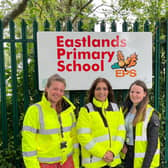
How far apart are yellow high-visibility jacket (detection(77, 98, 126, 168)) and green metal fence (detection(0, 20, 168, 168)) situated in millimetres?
1162

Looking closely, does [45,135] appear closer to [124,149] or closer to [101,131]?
[101,131]

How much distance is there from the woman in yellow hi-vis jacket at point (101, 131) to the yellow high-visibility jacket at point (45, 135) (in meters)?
0.17

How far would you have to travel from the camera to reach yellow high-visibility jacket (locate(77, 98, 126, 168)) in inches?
97.3

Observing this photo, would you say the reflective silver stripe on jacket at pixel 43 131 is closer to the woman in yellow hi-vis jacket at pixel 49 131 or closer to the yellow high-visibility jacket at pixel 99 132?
the woman in yellow hi-vis jacket at pixel 49 131

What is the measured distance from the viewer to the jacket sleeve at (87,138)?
2.45m

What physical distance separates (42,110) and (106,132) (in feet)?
2.36

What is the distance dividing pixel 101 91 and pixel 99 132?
44 cm

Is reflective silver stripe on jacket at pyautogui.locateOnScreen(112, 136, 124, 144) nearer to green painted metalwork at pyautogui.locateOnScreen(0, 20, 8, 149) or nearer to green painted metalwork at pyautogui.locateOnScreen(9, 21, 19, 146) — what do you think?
green painted metalwork at pyautogui.locateOnScreen(9, 21, 19, 146)

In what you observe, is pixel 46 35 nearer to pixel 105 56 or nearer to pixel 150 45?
pixel 105 56

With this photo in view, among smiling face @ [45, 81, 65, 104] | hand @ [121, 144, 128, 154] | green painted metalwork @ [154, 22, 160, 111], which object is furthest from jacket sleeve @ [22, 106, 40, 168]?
green painted metalwork @ [154, 22, 160, 111]

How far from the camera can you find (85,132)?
2477 mm

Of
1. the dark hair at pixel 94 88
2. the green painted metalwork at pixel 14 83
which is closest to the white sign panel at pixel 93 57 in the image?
the green painted metalwork at pixel 14 83

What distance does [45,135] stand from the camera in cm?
234

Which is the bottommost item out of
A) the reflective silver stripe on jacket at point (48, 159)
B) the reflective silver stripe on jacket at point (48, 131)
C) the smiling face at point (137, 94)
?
the reflective silver stripe on jacket at point (48, 159)
